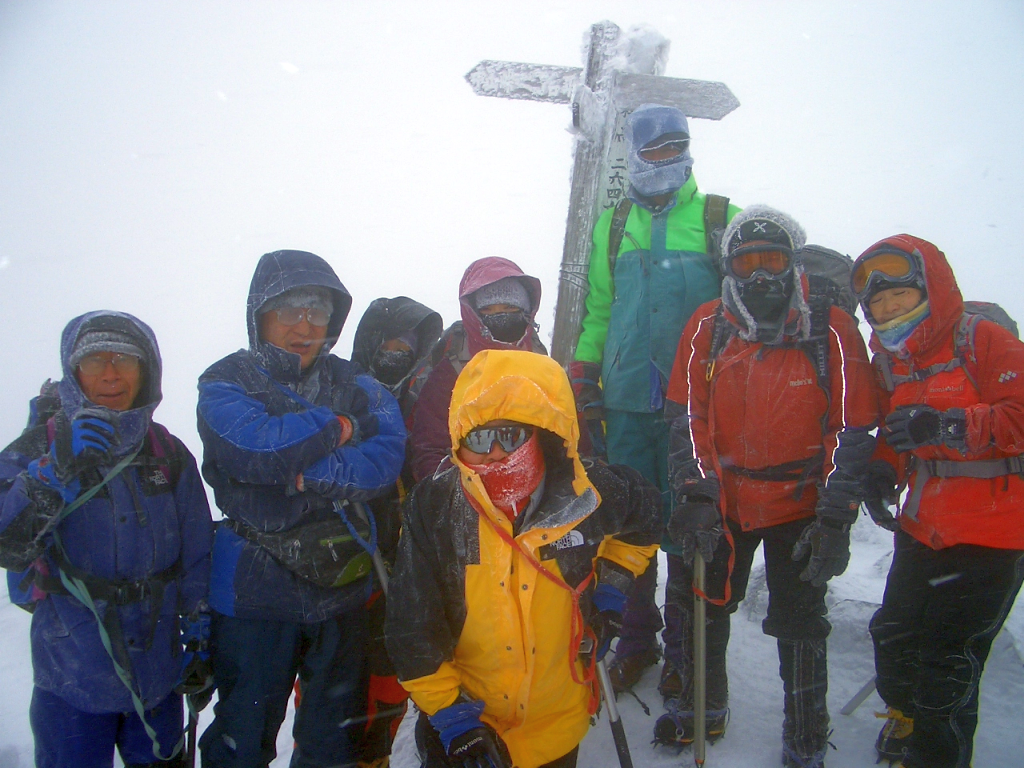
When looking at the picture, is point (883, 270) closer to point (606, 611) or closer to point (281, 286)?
point (606, 611)

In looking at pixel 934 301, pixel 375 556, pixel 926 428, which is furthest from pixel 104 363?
pixel 934 301

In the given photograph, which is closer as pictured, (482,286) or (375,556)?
(375,556)

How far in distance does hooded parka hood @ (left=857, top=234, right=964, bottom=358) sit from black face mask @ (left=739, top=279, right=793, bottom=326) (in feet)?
1.59

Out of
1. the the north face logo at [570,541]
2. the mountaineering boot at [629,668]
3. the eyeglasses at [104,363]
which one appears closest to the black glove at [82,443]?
the eyeglasses at [104,363]

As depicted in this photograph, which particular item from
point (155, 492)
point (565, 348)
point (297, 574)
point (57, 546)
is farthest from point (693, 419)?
point (57, 546)

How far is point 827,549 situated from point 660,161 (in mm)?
2341

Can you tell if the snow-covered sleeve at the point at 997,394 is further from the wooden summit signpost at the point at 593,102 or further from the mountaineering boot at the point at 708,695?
the wooden summit signpost at the point at 593,102

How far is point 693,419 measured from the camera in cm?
294

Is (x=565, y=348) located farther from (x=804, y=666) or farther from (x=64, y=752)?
(x=64, y=752)

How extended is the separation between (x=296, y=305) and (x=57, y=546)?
54.8 inches

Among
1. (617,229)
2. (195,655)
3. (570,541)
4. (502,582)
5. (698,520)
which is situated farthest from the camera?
(617,229)

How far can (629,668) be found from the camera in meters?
3.57

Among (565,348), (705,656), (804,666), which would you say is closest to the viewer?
(804,666)

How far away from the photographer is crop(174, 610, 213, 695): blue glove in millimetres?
2424
